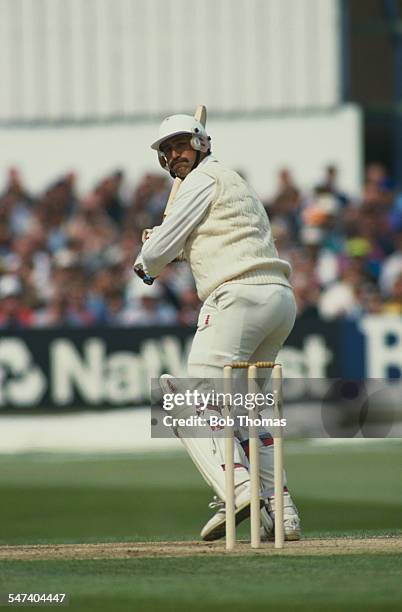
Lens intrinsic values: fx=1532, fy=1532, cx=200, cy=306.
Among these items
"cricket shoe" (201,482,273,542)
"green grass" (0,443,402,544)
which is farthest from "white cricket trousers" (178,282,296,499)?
"green grass" (0,443,402,544)

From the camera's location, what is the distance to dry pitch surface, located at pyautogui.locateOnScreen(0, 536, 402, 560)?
657 centimetres

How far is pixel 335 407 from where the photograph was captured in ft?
46.9

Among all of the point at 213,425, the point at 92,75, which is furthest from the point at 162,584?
the point at 92,75

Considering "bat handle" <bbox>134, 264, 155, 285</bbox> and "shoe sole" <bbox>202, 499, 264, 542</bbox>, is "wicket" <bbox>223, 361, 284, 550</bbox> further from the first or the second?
"bat handle" <bbox>134, 264, 155, 285</bbox>

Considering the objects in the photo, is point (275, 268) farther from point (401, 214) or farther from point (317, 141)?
point (317, 141)

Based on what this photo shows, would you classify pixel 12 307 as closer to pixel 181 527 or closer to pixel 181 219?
pixel 181 527

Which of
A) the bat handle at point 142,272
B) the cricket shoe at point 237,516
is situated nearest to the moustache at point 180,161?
the bat handle at point 142,272

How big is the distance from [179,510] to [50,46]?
12.6 meters

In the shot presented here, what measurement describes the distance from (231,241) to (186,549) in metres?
1.40

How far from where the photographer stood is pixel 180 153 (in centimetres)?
728

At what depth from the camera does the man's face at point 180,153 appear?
23.8 ft

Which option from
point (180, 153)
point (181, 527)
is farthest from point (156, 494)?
point (180, 153)

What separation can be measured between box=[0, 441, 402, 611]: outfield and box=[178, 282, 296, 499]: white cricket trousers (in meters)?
0.56

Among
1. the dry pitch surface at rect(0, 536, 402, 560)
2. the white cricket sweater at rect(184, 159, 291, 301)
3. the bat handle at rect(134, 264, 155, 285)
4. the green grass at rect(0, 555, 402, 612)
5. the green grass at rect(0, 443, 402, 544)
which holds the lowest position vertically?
the green grass at rect(0, 443, 402, 544)
